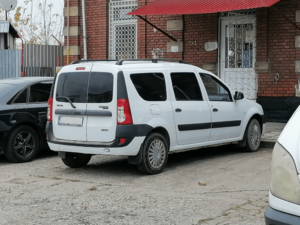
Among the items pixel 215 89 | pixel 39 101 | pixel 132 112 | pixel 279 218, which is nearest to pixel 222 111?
pixel 215 89

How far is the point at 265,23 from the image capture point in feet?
50.3

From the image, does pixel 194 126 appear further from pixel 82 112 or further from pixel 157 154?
pixel 82 112

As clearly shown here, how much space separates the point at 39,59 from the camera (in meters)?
20.7

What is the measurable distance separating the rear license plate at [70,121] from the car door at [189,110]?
60.2 inches

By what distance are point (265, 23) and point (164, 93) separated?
7186mm

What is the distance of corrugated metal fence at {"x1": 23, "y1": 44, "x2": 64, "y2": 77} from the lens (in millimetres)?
20625

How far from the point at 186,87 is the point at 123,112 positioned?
1.64 metres

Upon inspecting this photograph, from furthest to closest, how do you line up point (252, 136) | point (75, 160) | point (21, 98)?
1. point (252, 136)
2. point (21, 98)
3. point (75, 160)

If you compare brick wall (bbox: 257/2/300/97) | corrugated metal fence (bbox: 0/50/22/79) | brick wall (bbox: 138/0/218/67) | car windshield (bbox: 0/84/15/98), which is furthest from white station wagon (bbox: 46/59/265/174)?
corrugated metal fence (bbox: 0/50/22/79)

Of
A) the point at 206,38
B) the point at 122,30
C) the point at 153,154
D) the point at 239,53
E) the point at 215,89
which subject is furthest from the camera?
the point at 122,30

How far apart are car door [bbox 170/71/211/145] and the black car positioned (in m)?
2.75

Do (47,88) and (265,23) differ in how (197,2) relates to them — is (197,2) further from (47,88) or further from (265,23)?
(47,88)

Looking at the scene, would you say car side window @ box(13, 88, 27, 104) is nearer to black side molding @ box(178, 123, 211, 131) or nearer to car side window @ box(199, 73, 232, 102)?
black side molding @ box(178, 123, 211, 131)

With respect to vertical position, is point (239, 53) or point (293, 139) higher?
point (239, 53)
